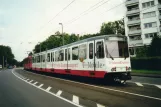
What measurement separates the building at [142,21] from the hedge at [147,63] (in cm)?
1826

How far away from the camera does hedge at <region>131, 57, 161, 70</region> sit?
30252 mm

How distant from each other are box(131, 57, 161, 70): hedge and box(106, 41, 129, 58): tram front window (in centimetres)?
1649

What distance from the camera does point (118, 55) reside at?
14656mm

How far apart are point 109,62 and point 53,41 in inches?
2990

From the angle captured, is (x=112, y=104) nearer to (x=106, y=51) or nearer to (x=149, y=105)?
(x=149, y=105)

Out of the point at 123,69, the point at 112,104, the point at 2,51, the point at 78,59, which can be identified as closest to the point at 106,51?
the point at 123,69

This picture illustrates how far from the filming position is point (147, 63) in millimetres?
32594

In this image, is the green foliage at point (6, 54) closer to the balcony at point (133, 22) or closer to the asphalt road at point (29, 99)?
the balcony at point (133, 22)

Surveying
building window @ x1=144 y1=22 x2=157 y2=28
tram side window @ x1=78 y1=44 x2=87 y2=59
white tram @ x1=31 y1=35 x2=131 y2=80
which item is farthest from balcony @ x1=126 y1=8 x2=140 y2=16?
tram side window @ x1=78 y1=44 x2=87 y2=59

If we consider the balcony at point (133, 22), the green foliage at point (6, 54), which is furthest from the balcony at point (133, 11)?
the green foliage at point (6, 54)

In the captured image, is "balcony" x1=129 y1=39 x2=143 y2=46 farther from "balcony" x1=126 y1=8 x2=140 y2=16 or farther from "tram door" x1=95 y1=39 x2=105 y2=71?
"tram door" x1=95 y1=39 x2=105 y2=71

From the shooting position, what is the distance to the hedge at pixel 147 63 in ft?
99.3

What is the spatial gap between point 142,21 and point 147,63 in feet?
82.4

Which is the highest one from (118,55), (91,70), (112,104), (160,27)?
(160,27)
